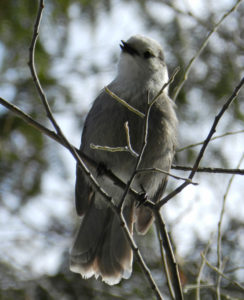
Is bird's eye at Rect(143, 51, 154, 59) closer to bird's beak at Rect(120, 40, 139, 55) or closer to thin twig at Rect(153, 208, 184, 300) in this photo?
bird's beak at Rect(120, 40, 139, 55)

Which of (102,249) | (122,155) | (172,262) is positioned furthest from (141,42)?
(172,262)

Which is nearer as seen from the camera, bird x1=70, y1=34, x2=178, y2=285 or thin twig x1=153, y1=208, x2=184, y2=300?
thin twig x1=153, y1=208, x2=184, y2=300

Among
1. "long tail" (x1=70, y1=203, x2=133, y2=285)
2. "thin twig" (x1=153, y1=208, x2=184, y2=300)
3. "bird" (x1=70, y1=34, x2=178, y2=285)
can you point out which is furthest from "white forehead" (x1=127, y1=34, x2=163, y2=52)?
"thin twig" (x1=153, y1=208, x2=184, y2=300)

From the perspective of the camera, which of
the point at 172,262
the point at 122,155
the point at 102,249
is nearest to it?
the point at 172,262

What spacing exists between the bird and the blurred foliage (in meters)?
0.67

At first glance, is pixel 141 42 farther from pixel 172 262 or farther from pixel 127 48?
pixel 172 262

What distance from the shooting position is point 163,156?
3.70 m

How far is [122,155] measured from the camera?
3.62 m

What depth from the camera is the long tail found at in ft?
12.3

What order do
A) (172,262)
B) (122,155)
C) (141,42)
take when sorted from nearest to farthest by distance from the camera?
1. (172,262)
2. (122,155)
3. (141,42)

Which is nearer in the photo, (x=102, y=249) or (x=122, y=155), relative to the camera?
(x=122, y=155)

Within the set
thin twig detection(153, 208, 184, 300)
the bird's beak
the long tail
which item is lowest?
thin twig detection(153, 208, 184, 300)

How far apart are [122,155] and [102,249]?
74 centimetres

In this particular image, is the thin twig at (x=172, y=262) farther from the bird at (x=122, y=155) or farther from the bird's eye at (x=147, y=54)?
the bird's eye at (x=147, y=54)
